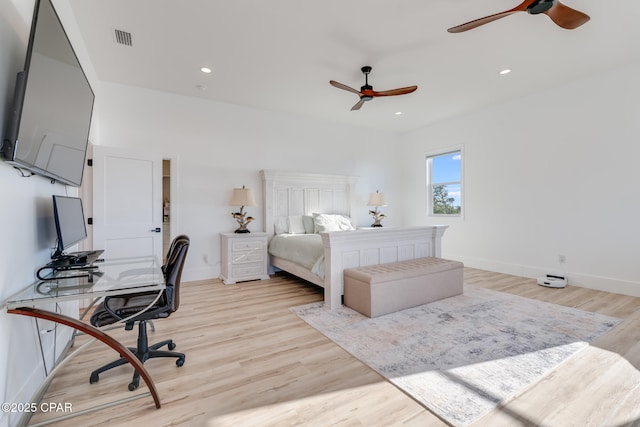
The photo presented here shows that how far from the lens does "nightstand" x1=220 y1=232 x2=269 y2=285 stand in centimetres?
433

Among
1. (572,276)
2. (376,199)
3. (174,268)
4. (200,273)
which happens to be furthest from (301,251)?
(572,276)

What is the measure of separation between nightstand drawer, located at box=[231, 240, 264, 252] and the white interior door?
1.01m

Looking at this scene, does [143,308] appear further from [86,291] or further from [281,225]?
[281,225]

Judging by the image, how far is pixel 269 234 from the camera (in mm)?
4883

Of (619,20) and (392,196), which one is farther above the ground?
(619,20)

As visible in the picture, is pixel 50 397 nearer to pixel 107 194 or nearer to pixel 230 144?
pixel 107 194

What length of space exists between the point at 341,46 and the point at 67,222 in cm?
295

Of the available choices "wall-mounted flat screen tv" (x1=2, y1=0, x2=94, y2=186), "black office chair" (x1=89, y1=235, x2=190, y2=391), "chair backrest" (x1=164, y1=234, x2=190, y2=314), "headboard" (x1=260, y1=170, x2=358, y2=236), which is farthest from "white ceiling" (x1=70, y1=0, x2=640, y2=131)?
"black office chair" (x1=89, y1=235, x2=190, y2=391)

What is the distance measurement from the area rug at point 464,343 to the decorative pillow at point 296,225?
1845 mm

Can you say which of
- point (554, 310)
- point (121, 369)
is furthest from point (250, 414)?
point (554, 310)

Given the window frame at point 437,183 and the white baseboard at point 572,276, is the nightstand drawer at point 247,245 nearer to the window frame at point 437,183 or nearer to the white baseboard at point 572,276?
the window frame at point 437,183

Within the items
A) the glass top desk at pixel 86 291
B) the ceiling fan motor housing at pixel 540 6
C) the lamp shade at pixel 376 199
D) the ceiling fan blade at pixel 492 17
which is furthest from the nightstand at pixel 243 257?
the ceiling fan motor housing at pixel 540 6

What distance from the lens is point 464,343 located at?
235cm

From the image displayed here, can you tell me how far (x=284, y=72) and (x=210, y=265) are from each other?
310cm
